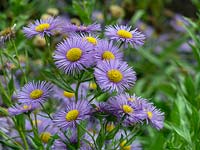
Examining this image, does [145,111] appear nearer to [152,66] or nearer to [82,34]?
[82,34]

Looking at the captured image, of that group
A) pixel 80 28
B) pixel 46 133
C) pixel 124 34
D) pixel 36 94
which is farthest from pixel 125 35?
pixel 46 133

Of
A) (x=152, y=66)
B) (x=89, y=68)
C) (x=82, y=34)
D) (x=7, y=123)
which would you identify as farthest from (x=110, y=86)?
(x=152, y=66)

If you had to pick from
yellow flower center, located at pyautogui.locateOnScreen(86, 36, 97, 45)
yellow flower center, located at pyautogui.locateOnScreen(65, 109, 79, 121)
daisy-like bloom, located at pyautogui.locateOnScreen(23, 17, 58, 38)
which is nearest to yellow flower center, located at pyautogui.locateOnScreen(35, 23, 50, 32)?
daisy-like bloom, located at pyautogui.locateOnScreen(23, 17, 58, 38)

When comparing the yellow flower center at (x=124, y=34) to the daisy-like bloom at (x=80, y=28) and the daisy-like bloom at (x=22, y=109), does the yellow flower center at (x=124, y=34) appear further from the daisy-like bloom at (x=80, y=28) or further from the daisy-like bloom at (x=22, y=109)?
the daisy-like bloom at (x=22, y=109)

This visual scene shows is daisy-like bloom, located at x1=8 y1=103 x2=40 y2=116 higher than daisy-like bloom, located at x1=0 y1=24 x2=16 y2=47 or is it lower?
lower

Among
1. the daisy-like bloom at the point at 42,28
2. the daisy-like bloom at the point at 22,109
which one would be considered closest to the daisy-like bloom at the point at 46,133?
the daisy-like bloom at the point at 22,109

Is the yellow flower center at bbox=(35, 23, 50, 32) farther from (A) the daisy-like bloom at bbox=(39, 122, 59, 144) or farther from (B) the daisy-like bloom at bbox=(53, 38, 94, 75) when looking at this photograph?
(A) the daisy-like bloom at bbox=(39, 122, 59, 144)
